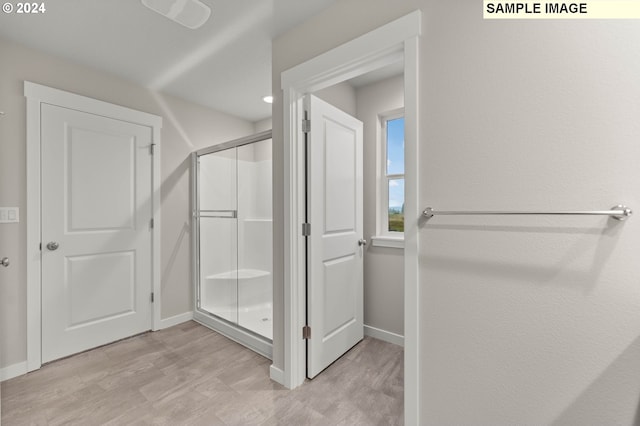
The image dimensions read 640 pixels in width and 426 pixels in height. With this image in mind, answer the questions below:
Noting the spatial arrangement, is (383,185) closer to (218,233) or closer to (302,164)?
(302,164)

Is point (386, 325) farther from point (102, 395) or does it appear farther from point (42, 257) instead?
point (42, 257)

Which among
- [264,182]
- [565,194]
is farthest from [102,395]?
[565,194]

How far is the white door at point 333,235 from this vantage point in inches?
77.4

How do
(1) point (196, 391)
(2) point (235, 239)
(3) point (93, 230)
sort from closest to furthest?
(1) point (196, 391) < (3) point (93, 230) < (2) point (235, 239)

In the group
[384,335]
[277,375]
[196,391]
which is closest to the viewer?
[196,391]

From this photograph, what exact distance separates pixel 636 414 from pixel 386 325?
180 centimetres

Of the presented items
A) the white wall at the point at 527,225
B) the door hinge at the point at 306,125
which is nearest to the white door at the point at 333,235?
the door hinge at the point at 306,125

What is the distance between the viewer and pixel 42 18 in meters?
1.81

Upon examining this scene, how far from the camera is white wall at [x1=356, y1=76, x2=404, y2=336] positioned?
8.45ft


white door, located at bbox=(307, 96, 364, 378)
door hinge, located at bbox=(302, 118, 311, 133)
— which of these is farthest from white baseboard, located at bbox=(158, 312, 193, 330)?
door hinge, located at bbox=(302, 118, 311, 133)

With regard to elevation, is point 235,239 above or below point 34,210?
below

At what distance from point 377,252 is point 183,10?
235 cm

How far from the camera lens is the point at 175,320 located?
3.00 metres

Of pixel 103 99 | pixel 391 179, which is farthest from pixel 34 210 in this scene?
pixel 391 179
